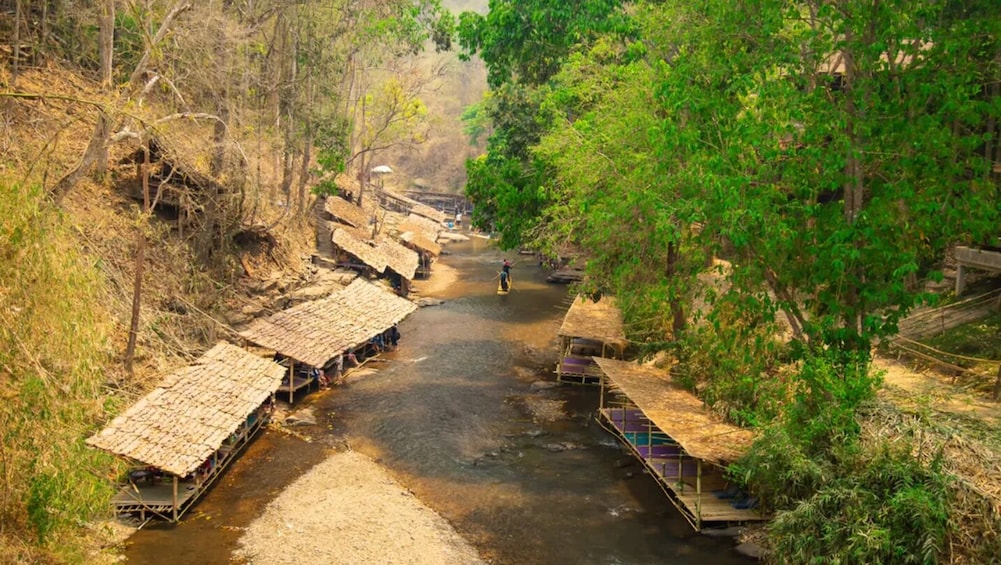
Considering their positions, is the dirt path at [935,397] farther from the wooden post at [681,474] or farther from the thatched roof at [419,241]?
the thatched roof at [419,241]

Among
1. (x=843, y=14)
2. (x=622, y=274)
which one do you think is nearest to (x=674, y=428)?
(x=622, y=274)

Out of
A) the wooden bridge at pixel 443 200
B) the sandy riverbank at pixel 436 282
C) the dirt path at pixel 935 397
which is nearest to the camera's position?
the dirt path at pixel 935 397

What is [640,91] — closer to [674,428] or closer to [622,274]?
[622,274]

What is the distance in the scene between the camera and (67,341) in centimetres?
1014

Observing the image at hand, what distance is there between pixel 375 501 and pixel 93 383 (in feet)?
24.9

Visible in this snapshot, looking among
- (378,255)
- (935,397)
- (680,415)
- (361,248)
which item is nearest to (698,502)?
(680,415)

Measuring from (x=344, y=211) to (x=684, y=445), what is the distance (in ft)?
97.5

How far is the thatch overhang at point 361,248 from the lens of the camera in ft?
115

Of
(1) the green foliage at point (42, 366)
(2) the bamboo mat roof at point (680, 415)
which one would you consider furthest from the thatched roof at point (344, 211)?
(1) the green foliage at point (42, 366)

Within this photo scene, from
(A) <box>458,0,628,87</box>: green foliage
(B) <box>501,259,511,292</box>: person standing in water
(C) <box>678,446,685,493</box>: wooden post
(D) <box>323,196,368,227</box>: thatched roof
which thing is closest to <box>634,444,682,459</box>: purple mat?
(C) <box>678,446,685,493</box>: wooden post

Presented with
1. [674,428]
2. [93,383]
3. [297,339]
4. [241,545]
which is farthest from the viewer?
[297,339]

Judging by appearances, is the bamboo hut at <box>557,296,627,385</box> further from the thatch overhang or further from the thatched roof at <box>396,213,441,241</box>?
the thatched roof at <box>396,213,441,241</box>

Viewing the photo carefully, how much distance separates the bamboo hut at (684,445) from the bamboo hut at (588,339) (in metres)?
3.78

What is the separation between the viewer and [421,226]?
167 ft
